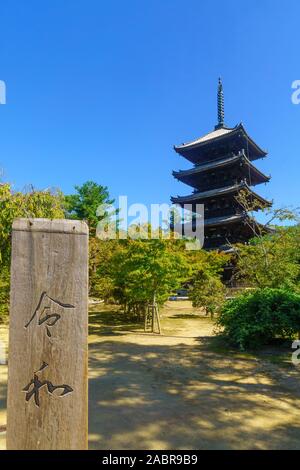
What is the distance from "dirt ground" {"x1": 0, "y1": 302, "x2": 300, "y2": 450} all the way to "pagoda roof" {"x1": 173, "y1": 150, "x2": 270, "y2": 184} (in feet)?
63.5

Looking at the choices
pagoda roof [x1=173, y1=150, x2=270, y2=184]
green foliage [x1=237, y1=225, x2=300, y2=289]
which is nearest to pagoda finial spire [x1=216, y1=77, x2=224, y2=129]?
pagoda roof [x1=173, y1=150, x2=270, y2=184]

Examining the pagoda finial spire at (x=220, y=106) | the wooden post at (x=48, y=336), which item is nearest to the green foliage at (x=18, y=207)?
the wooden post at (x=48, y=336)

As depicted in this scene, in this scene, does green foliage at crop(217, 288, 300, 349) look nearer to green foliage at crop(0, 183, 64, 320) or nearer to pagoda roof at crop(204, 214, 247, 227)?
green foliage at crop(0, 183, 64, 320)

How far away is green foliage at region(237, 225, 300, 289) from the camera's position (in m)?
10.2

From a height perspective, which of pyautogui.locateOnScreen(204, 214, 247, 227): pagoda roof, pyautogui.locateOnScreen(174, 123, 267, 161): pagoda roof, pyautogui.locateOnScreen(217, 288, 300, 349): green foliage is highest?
pyautogui.locateOnScreen(174, 123, 267, 161): pagoda roof

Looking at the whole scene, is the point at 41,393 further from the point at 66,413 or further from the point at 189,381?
the point at 189,381

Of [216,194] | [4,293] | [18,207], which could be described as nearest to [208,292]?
[4,293]

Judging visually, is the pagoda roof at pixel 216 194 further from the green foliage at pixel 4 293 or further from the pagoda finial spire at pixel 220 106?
the green foliage at pixel 4 293

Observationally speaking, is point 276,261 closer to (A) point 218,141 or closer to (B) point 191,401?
(B) point 191,401

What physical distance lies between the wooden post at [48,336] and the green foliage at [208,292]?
10.5m

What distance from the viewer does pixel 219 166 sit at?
Answer: 27359mm

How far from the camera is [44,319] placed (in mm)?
1812

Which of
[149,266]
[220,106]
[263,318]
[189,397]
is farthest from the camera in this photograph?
[220,106]

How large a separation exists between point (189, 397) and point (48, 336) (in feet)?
12.2
